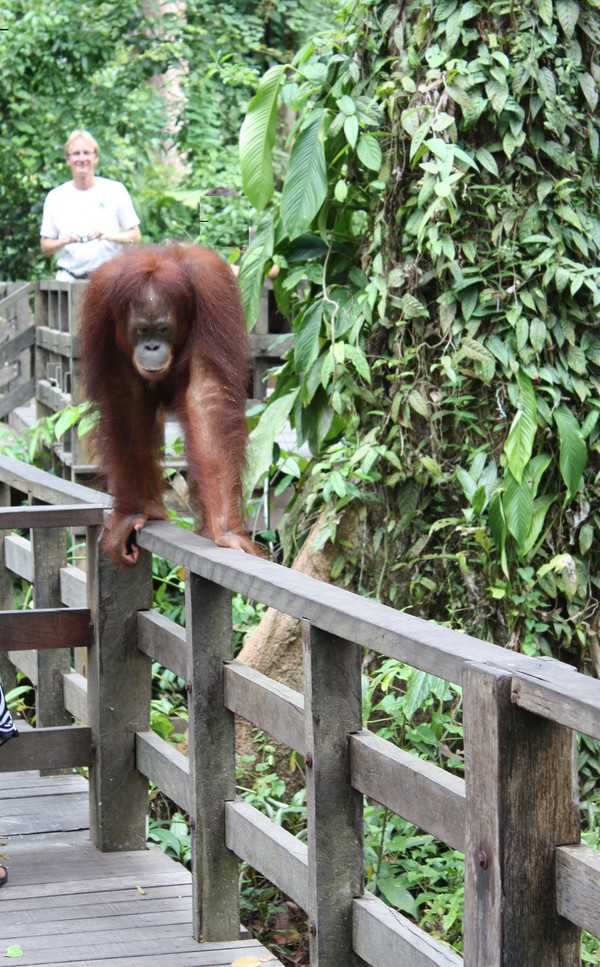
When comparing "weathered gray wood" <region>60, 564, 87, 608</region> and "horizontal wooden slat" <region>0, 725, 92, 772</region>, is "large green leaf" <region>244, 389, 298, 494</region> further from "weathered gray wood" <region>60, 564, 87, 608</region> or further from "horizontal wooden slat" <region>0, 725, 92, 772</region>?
"horizontal wooden slat" <region>0, 725, 92, 772</region>

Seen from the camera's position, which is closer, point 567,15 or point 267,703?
point 267,703

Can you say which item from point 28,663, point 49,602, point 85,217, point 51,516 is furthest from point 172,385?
Result: point 85,217

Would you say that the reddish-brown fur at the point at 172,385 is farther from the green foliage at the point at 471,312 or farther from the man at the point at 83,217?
the man at the point at 83,217

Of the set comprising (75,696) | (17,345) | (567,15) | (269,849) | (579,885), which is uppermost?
(567,15)

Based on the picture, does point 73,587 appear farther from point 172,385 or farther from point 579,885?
point 579,885

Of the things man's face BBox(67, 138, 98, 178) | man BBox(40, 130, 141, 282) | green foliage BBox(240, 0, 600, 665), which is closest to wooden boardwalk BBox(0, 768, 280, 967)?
green foliage BBox(240, 0, 600, 665)

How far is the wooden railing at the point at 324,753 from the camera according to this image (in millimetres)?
1493

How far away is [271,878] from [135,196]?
846 centimetres

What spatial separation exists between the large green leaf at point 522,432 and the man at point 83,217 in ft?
11.5

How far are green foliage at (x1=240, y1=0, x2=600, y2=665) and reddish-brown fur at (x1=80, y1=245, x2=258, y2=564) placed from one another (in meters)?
0.86

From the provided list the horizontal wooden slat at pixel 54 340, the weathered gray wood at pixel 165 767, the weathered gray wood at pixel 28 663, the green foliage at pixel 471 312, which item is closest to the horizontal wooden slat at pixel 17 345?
the horizontal wooden slat at pixel 54 340

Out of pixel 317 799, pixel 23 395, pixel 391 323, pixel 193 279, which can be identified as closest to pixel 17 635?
pixel 193 279

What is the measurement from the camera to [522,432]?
3664 mm

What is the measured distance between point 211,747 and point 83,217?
4.74m
